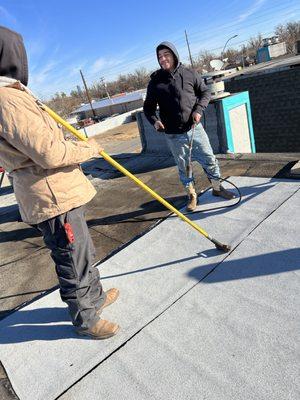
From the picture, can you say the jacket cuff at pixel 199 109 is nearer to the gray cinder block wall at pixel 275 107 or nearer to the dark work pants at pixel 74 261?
the dark work pants at pixel 74 261

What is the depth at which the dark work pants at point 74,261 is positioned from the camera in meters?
2.25

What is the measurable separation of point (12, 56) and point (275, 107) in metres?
13.8

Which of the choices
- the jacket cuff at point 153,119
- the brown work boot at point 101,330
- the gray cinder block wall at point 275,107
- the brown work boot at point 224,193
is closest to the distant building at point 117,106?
the gray cinder block wall at point 275,107

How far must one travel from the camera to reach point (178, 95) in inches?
153

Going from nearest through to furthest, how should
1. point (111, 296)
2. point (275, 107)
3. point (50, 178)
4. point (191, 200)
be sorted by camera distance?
1. point (50, 178)
2. point (111, 296)
3. point (191, 200)
4. point (275, 107)

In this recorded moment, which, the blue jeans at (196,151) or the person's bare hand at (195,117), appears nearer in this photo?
the person's bare hand at (195,117)

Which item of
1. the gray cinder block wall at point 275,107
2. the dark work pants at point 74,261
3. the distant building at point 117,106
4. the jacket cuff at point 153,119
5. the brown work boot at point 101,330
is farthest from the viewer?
the distant building at point 117,106

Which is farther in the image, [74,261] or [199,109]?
[199,109]

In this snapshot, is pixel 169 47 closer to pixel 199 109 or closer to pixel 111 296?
pixel 199 109

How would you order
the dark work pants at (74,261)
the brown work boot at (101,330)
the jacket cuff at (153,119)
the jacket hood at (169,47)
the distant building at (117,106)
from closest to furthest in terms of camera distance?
the dark work pants at (74,261) < the brown work boot at (101,330) < the jacket hood at (169,47) < the jacket cuff at (153,119) < the distant building at (117,106)

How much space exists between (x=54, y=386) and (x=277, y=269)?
1.72 m

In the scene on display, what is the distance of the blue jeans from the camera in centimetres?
403

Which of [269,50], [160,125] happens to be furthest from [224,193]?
[269,50]

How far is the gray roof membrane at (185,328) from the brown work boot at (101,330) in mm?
51
